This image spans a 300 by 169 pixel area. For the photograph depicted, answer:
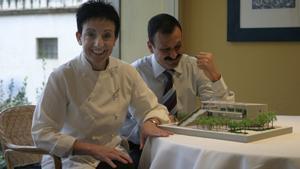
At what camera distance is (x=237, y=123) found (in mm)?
1760

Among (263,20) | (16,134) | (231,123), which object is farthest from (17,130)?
(263,20)

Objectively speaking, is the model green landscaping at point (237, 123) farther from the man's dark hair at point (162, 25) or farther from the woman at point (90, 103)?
the man's dark hair at point (162, 25)

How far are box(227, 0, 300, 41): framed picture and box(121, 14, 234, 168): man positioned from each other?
875mm

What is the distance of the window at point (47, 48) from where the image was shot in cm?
367

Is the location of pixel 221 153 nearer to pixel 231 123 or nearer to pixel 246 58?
pixel 231 123

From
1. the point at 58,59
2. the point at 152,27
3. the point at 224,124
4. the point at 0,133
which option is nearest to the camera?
the point at 224,124

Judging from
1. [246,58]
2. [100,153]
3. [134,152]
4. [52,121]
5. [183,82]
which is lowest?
[134,152]

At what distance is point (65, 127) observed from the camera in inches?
76.7

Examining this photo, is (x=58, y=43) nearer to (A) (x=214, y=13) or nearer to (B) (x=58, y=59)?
(B) (x=58, y=59)

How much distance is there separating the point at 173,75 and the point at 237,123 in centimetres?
81

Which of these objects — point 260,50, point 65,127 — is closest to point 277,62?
point 260,50

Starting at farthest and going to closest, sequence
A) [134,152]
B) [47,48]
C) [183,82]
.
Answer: [47,48] < [183,82] < [134,152]

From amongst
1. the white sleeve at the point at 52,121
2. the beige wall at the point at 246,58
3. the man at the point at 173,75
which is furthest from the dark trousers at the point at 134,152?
the beige wall at the point at 246,58

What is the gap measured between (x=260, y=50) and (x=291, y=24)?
0.28 meters
